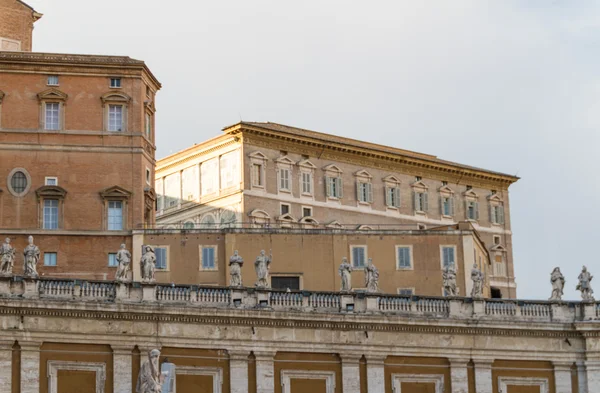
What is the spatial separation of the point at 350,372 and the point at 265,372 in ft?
11.6

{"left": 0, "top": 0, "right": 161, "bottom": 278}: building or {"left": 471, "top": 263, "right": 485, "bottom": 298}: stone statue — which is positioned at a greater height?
{"left": 0, "top": 0, "right": 161, "bottom": 278}: building

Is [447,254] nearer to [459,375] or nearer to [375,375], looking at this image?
[459,375]

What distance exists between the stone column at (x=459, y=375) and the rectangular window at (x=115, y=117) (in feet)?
89.9

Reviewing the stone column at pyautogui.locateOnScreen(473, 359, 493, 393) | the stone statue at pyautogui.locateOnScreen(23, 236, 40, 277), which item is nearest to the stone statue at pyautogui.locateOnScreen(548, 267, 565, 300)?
the stone column at pyautogui.locateOnScreen(473, 359, 493, 393)

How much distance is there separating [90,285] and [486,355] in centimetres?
1647

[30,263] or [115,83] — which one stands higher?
[115,83]

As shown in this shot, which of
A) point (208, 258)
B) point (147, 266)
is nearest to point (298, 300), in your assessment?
point (147, 266)

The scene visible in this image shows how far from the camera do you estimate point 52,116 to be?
81062 mm

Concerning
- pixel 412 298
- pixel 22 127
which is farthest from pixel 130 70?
pixel 412 298

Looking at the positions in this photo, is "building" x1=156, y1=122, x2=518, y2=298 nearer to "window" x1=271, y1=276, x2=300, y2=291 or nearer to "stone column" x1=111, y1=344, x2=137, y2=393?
"window" x1=271, y1=276, x2=300, y2=291

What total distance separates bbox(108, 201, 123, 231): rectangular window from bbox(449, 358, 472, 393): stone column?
2447 centimetres

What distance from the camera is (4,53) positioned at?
266 ft

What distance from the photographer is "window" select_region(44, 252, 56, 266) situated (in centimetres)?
7861

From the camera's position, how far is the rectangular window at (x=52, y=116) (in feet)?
265
